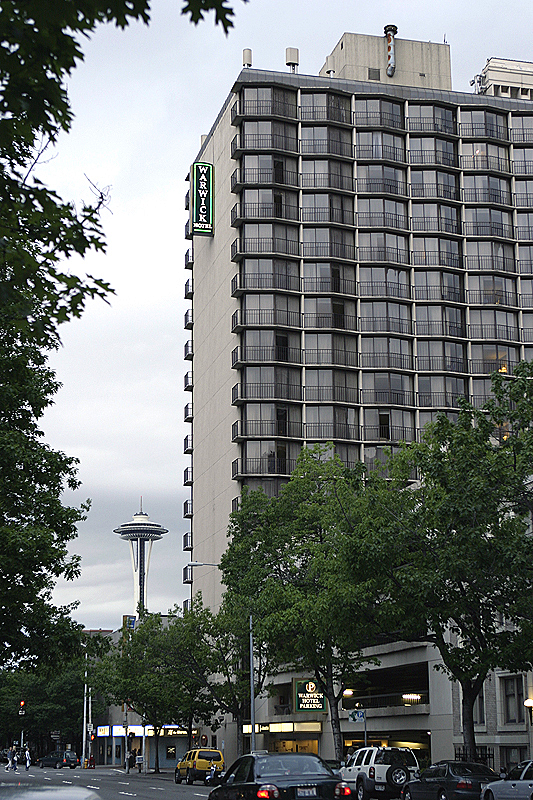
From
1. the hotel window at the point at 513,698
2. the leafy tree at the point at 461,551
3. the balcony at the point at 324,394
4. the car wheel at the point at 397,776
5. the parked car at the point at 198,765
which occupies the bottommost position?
the parked car at the point at 198,765

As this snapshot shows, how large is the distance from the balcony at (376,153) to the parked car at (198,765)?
150 feet

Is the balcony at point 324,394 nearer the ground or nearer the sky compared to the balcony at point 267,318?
nearer the ground

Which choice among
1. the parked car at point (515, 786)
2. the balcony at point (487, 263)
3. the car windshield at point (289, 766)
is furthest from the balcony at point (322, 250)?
the car windshield at point (289, 766)

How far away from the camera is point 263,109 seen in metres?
80.2

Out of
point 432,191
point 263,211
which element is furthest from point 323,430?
point 432,191

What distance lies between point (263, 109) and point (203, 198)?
33.6ft

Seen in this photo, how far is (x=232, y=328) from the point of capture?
78.0 meters

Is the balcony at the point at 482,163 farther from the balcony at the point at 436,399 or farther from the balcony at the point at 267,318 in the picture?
the balcony at the point at 267,318

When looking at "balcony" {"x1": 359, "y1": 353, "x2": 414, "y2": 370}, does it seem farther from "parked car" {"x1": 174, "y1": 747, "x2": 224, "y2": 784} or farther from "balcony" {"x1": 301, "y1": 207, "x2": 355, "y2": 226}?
"parked car" {"x1": 174, "y1": 747, "x2": 224, "y2": 784}

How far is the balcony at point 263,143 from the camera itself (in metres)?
79.9

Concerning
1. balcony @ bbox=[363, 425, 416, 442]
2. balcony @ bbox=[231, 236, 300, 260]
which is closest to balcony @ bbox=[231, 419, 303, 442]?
balcony @ bbox=[363, 425, 416, 442]

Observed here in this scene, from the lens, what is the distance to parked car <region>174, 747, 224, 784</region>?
58.2 m

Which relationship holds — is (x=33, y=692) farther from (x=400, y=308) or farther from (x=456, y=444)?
(x=456, y=444)

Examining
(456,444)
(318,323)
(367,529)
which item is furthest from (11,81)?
(318,323)
